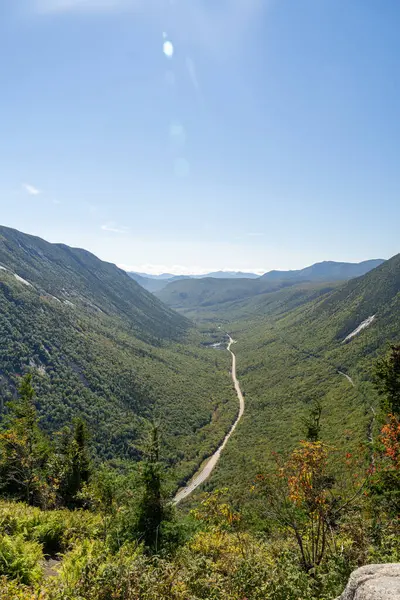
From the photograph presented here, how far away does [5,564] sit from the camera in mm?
9961

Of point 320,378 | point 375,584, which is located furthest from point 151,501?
point 320,378

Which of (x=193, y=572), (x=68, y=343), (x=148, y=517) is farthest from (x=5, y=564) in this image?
(x=68, y=343)

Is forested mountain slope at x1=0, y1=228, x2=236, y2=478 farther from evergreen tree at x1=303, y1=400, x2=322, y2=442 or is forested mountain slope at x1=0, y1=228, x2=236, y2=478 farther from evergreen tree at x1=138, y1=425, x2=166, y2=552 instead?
evergreen tree at x1=138, y1=425, x2=166, y2=552

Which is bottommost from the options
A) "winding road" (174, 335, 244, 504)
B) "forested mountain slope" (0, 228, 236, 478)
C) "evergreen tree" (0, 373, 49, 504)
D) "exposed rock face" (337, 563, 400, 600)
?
"winding road" (174, 335, 244, 504)

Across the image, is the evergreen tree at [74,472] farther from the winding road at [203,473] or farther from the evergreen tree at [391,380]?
the winding road at [203,473]

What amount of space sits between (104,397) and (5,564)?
100 meters

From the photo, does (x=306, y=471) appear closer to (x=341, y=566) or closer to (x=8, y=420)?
(x=341, y=566)

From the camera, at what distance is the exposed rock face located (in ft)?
18.4

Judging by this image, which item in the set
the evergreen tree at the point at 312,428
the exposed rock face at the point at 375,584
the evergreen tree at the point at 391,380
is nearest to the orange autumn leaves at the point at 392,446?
the evergreen tree at the point at 391,380

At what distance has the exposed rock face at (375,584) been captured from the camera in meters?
5.62

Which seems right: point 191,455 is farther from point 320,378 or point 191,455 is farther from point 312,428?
point 312,428

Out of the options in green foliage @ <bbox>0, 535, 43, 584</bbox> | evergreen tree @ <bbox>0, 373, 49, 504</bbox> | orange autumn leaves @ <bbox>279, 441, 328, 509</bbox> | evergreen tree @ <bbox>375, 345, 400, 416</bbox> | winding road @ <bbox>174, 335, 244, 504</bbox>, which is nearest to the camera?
green foliage @ <bbox>0, 535, 43, 584</bbox>

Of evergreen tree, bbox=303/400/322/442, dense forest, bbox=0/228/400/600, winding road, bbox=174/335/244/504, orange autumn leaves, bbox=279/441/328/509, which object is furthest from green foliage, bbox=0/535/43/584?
winding road, bbox=174/335/244/504

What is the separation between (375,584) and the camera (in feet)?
19.7
